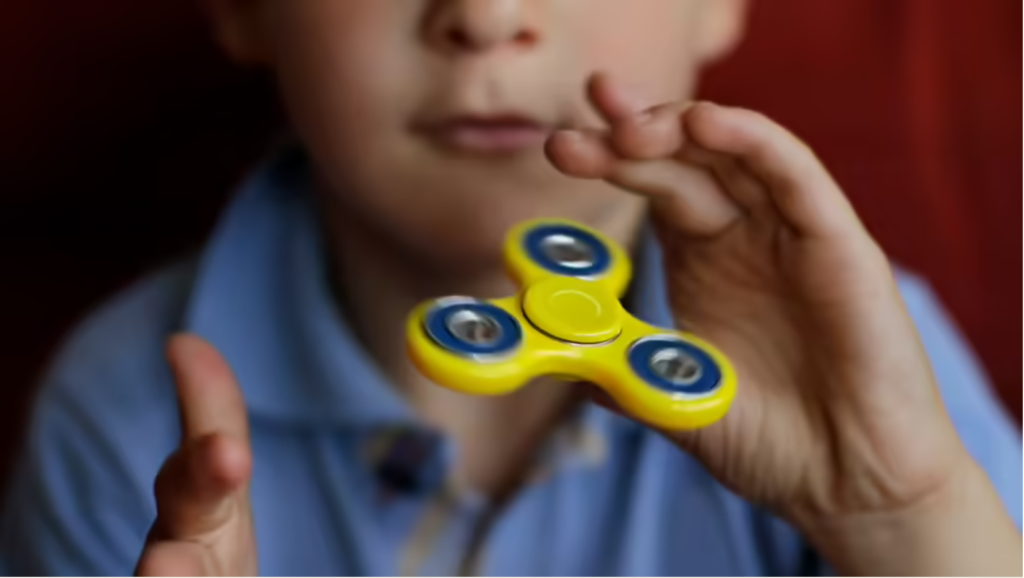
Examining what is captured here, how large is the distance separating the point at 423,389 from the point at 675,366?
168 mm

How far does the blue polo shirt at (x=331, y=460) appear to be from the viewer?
41cm

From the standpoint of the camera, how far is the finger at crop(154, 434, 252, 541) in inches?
10.1

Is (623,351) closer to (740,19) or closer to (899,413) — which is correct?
(899,413)

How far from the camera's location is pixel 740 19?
1.64ft

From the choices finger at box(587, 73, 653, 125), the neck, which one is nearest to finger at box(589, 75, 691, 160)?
finger at box(587, 73, 653, 125)

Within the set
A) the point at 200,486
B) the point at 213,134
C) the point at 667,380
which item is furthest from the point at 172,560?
the point at 213,134

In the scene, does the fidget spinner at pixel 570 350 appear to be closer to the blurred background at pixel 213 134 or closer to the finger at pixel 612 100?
the finger at pixel 612 100

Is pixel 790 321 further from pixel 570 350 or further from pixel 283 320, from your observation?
pixel 283 320

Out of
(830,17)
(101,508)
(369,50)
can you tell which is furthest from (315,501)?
(830,17)

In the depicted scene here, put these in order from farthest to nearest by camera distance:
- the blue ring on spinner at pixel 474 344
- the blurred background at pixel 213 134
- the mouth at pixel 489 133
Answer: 1. the blurred background at pixel 213 134
2. the mouth at pixel 489 133
3. the blue ring on spinner at pixel 474 344

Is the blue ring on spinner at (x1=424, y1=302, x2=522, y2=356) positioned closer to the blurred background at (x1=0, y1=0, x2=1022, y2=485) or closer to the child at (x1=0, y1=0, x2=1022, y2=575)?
the child at (x1=0, y1=0, x2=1022, y2=575)

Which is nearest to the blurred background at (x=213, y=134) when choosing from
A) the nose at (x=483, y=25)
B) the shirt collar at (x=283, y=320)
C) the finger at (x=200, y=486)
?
the shirt collar at (x=283, y=320)

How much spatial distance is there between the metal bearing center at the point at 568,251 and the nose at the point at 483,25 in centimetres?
7

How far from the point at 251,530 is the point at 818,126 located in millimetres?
297
